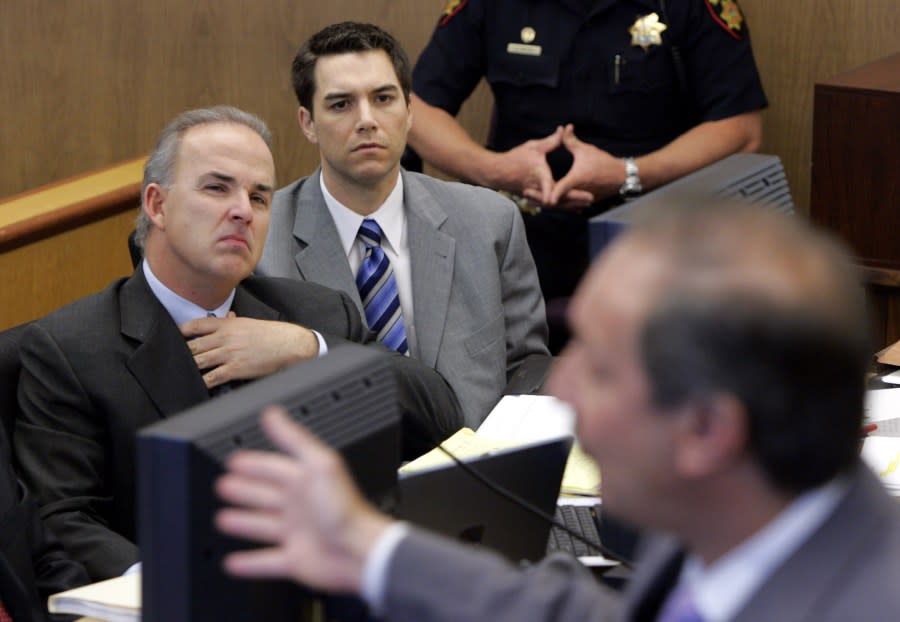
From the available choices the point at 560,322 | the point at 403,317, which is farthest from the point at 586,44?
→ the point at 403,317

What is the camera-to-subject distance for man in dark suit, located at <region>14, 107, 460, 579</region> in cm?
216

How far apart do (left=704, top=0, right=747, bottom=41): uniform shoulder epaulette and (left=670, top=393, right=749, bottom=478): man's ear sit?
10.4ft

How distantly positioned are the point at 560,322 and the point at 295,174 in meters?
1.59


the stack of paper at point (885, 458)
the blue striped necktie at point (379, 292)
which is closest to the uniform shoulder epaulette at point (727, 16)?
the blue striped necktie at point (379, 292)

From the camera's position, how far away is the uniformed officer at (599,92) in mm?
3867

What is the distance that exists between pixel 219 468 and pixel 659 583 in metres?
0.35

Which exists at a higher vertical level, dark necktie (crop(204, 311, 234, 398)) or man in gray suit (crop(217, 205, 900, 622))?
man in gray suit (crop(217, 205, 900, 622))

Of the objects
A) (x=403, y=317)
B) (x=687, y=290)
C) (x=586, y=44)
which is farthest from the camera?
(x=586, y=44)

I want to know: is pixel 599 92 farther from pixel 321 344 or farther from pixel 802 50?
pixel 321 344

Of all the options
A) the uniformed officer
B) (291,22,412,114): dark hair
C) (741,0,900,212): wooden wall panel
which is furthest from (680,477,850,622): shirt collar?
(741,0,900,212): wooden wall panel

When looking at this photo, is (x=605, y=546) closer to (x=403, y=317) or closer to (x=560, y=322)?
(x=403, y=317)

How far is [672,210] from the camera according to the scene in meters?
0.94

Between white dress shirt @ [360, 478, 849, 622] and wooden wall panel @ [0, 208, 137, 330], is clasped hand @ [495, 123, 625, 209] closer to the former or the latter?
wooden wall panel @ [0, 208, 137, 330]

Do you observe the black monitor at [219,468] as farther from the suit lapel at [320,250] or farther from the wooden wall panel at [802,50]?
the wooden wall panel at [802,50]
